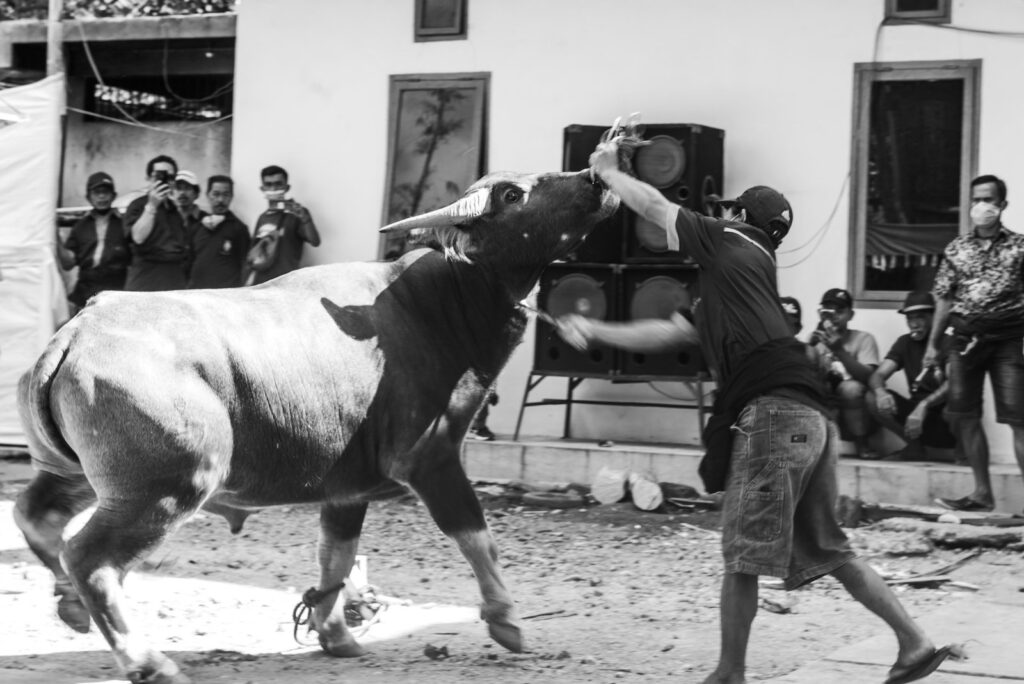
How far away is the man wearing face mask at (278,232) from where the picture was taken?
12266 millimetres

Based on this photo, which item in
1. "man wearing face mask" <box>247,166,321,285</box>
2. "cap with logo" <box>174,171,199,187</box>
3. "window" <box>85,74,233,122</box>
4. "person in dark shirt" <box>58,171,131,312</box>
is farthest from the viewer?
"window" <box>85,74,233,122</box>

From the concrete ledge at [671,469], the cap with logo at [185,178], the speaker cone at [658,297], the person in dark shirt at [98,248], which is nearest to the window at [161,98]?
the cap with logo at [185,178]

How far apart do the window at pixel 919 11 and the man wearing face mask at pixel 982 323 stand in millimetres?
1874

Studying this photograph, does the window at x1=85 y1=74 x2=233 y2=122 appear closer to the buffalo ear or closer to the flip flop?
the buffalo ear

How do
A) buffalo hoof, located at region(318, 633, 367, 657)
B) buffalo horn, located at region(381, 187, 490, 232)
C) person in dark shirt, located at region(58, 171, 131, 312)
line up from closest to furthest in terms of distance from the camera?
buffalo horn, located at region(381, 187, 490, 232) → buffalo hoof, located at region(318, 633, 367, 657) → person in dark shirt, located at region(58, 171, 131, 312)

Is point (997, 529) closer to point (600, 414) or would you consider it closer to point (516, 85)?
point (600, 414)

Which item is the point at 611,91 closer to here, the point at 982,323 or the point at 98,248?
the point at 982,323

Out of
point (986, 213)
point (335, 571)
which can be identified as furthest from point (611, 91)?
point (335, 571)

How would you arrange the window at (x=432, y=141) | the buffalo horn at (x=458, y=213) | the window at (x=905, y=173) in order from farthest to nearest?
1. the window at (x=432, y=141)
2. the window at (x=905, y=173)
3. the buffalo horn at (x=458, y=213)

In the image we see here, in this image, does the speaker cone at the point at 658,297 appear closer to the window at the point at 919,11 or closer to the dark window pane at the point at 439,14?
the window at the point at 919,11

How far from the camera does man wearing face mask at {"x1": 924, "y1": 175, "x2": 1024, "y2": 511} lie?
30.6 ft

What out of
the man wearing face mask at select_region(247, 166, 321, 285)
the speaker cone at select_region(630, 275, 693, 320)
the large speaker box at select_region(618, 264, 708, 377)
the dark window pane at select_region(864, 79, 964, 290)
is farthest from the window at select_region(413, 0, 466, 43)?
the dark window pane at select_region(864, 79, 964, 290)

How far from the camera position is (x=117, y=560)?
5105mm

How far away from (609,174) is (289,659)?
2386 millimetres
